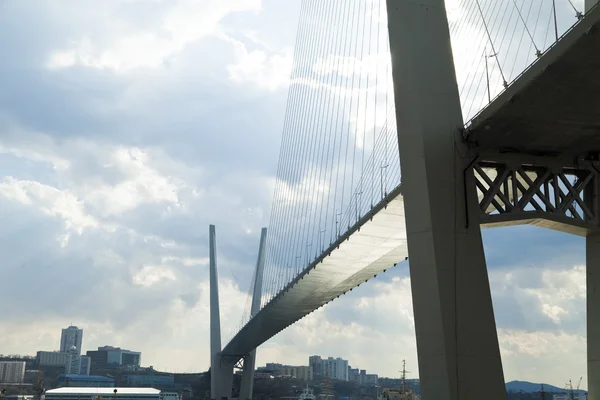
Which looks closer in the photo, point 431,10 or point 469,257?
point 469,257

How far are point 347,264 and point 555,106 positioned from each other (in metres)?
19.7

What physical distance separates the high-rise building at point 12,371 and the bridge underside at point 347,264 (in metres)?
95.5

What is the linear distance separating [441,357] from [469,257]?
229 cm

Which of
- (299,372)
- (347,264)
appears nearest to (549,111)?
(347,264)

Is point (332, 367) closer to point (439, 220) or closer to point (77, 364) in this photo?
point (77, 364)

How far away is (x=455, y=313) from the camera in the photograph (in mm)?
14867

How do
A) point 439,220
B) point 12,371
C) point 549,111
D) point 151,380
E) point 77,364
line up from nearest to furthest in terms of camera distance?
1. point 549,111
2. point 439,220
3. point 151,380
4. point 12,371
5. point 77,364

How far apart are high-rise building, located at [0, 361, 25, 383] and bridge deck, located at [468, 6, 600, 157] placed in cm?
13339

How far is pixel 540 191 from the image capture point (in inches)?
667

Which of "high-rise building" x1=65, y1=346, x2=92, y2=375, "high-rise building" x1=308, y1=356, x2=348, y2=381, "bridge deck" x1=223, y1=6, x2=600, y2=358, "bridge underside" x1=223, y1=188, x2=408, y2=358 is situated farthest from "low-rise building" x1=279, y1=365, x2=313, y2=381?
"bridge deck" x1=223, y1=6, x2=600, y2=358

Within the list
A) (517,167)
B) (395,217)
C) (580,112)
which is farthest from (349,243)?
(580,112)

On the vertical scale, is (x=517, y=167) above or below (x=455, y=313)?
above

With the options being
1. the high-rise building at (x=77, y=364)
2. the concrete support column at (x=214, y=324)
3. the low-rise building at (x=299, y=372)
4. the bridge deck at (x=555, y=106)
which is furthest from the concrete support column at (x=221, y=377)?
the high-rise building at (x=77, y=364)

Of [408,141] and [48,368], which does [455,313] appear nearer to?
[408,141]
